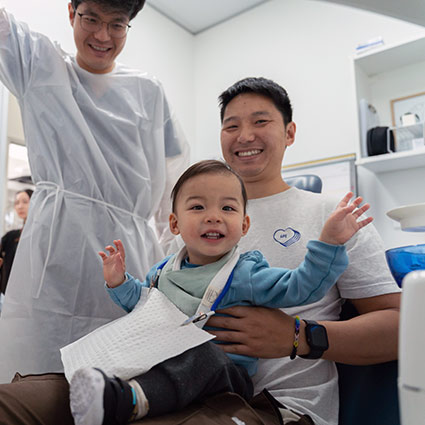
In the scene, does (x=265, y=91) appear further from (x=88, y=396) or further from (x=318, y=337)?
(x=88, y=396)

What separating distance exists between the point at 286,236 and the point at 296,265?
79 millimetres

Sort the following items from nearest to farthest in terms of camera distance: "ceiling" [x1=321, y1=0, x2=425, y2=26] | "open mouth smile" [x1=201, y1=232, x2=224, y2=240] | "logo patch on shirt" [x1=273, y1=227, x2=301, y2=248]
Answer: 1. "ceiling" [x1=321, y1=0, x2=425, y2=26]
2. "open mouth smile" [x1=201, y1=232, x2=224, y2=240]
3. "logo patch on shirt" [x1=273, y1=227, x2=301, y2=248]

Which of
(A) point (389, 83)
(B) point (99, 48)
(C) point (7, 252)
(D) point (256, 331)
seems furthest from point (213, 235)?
(A) point (389, 83)

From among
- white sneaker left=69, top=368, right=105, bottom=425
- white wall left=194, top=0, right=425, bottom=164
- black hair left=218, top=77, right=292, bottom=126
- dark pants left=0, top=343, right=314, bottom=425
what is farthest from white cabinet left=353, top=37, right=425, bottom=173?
white sneaker left=69, top=368, right=105, bottom=425

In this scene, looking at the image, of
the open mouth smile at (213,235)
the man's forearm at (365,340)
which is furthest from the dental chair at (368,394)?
the open mouth smile at (213,235)

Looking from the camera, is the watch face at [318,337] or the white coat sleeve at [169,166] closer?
the watch face at [318,337]

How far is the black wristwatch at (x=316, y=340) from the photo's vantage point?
0.88m

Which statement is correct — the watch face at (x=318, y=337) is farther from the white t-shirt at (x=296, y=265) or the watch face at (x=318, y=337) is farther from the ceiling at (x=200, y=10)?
the ceiling at (x=200, y=10)

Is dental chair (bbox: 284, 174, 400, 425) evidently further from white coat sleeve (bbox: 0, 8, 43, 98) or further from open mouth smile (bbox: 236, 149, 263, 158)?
white coat sleeve (bbox: 0, 8, 43, 98)

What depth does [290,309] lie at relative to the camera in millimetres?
1025

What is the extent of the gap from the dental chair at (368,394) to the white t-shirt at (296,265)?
4 centimetres

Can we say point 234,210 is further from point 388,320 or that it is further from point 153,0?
point 153,0

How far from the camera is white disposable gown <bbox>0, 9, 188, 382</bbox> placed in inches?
51.8

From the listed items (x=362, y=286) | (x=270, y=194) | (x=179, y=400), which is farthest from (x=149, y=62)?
(x=179, y=400)
